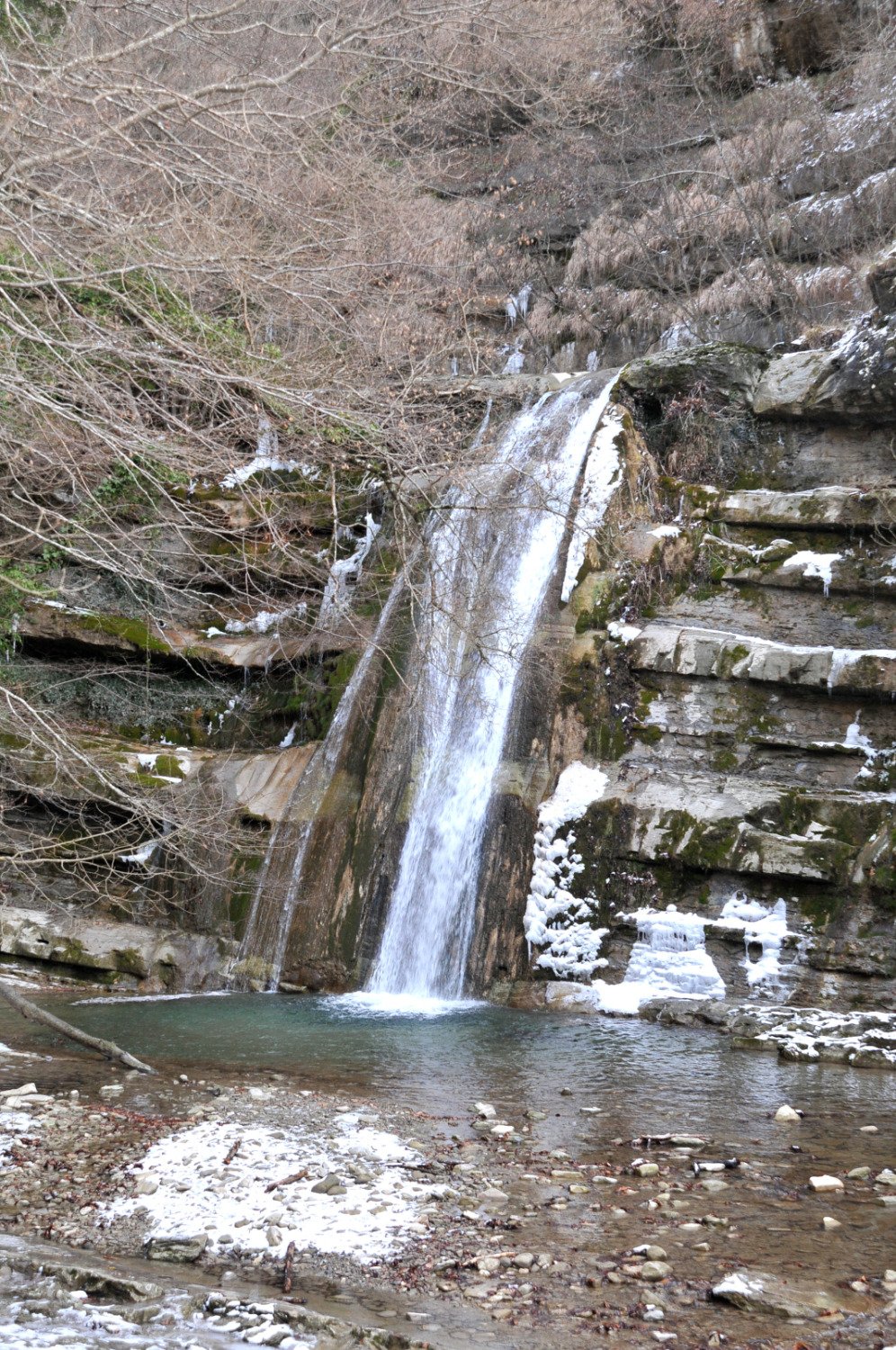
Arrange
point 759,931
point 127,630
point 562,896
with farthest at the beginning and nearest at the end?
point 127,630 < point 562,896 < point 759,931

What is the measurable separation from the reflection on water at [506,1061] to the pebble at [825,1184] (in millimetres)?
758

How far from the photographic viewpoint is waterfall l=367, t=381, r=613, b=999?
9781mm

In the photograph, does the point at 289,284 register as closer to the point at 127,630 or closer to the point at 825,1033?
the point at 825,1033

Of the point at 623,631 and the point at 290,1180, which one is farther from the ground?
the point at 623,631

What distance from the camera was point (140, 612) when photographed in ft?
44.3

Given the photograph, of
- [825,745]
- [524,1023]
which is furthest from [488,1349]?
[825,745]

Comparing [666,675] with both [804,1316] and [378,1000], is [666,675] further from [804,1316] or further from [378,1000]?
[804,1316]

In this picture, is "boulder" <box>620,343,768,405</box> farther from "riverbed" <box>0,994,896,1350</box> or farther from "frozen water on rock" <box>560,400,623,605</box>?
"riverbed" <box>0,994,896,1350</box>

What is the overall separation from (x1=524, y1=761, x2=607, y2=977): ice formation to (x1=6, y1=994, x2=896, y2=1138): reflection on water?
0.66 metres

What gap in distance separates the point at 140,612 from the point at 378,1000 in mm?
6100

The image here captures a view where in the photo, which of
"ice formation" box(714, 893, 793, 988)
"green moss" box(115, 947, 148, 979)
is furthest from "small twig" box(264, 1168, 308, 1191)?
"green moss" box(115, 947, 148, 979)

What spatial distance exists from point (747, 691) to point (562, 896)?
2431 mm

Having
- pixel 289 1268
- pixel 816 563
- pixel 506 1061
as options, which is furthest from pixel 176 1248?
pixel 816 563

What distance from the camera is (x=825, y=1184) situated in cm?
463
